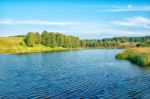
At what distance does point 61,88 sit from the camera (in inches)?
1139

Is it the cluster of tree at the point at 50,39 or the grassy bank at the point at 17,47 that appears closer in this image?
the grassy bank at the point at 17,47

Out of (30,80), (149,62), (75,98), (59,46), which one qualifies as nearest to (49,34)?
(59,46)

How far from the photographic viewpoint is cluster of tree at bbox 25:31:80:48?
471ft

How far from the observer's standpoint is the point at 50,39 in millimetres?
157625

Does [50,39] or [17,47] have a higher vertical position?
[50,39]

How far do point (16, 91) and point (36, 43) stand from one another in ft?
409

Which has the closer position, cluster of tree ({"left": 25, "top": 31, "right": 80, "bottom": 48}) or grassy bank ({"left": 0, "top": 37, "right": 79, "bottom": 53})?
grassy bank ({"left": 0, "top": 37, "right": 79, "bottom": 53})

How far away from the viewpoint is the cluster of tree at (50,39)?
471 feet

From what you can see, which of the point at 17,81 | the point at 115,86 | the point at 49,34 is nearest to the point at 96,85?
the point at 115,86

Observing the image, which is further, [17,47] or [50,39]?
[50,39]

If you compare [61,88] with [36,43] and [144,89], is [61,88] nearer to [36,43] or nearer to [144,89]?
[144,89]

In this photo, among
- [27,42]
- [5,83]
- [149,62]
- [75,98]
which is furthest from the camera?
[27,42]

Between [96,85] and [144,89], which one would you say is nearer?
[144,89]

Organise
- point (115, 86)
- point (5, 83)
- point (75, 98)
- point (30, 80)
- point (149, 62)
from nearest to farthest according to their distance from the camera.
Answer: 1. point (75, 98)
2. point (115, 86)
3. point (5, 83)
4. point (30, 80)
5. point (149, 62)
